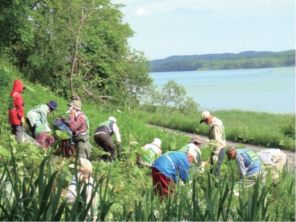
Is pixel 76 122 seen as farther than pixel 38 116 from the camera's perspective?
No

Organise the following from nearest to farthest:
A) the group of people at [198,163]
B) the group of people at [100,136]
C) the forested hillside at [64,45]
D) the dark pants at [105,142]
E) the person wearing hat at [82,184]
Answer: the person wearing hat at [82,184] < the group of people at [198,163] < the group of people at [100,136] < the dark pants at [105,142] < the forested hillside at [64,45]

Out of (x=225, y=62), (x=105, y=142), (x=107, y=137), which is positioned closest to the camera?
(x=105, y=142)

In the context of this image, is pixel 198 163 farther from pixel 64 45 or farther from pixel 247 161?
pixel 64 45

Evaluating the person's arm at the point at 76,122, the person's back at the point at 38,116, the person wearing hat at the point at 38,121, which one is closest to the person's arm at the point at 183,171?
the person's arm at the point at 76,122

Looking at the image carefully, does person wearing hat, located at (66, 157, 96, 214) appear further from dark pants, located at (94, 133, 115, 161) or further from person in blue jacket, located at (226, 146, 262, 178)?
dark pants, located at (94, 133, 115, 161)

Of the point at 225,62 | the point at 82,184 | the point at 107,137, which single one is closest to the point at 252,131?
the point at 107,137

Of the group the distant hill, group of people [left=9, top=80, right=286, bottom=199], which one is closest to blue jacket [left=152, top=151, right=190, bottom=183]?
group of people [left=9, top=80, right=286, bottom=199]

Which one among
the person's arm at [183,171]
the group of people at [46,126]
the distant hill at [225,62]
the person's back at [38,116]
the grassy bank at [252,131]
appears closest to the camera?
the person's arm at [183,171]

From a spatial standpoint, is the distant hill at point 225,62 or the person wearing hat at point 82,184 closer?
the person wearing hat at point 82,184

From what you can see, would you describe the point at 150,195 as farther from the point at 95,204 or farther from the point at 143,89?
the point at 143,89

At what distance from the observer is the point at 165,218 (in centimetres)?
351

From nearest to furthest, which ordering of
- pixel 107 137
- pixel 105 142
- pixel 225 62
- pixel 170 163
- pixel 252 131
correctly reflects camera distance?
pixel 170 163 → pixel 105 142 → pixel 107 137 → pixel 252 131 → pixel 225 62

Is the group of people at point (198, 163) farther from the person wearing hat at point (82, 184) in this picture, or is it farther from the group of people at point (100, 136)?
the person wearing hat at point (82, 184)

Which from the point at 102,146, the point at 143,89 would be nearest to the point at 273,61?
the point at 143,89
